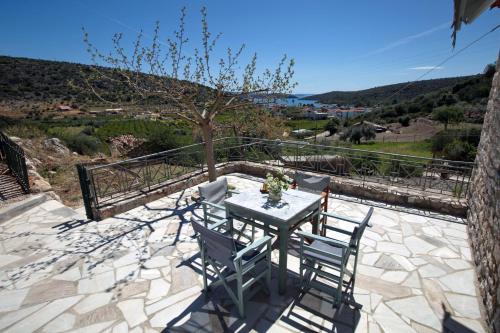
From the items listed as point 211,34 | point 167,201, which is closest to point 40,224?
point 167,201

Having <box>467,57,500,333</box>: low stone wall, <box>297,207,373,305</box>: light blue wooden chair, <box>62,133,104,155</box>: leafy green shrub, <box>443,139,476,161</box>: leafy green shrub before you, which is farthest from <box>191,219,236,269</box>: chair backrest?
<box>443,139,476,161</box>: leafy green shrub

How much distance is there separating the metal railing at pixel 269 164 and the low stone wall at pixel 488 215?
2.37 feet

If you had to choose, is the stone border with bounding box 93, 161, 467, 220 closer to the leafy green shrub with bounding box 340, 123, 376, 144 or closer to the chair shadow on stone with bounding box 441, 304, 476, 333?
the chair shadow on stone with bounding box 441, 304, 476, 333

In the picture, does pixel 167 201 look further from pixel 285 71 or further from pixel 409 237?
pixel 409 237

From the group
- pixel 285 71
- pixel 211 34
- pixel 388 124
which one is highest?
pixel 211 34

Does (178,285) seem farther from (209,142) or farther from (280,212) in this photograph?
(209,142)

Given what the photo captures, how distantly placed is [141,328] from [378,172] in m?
5.25

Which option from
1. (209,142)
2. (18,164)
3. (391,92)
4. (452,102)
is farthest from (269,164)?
(391,92)

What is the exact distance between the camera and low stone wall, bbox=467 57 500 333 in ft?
7.51

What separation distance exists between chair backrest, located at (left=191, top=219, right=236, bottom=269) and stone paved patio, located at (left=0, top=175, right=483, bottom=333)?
1.86 ft

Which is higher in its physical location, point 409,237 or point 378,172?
point 378,172

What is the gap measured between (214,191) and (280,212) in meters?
1.25

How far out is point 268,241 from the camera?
2.49m

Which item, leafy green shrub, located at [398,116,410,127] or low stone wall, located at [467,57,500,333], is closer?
low stone wall, located at [467,57,500,333]
